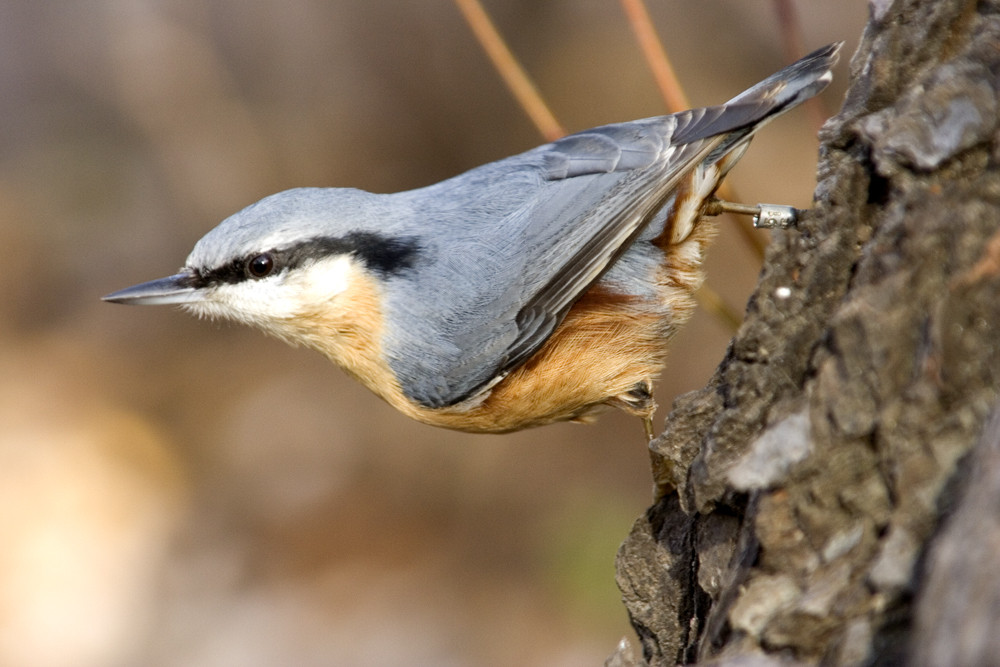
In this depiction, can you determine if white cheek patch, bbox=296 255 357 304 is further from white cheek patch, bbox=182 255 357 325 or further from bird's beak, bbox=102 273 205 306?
bird's beak, bbox=102 273 205 306

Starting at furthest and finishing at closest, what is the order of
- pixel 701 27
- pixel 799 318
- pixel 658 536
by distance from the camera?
pixel 701 27, pixel 658 536, pixel 799 318

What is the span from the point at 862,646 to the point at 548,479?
176 inches

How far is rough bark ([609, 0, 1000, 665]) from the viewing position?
1434mm

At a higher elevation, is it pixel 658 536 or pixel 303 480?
pixel 303 480

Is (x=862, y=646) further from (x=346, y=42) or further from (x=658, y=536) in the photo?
(x=346, y=42)

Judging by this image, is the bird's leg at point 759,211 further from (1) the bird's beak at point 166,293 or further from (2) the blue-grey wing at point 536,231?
(1) the bird's beak at point 166,293

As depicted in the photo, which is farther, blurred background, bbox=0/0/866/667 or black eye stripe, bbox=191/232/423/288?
blurred background, bbox=0/0/866/667

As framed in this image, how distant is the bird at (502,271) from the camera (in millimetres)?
2838

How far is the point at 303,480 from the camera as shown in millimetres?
5906

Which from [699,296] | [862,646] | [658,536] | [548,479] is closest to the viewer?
[862,646]

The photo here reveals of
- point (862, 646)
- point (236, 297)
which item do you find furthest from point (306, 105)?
point (862, 646)

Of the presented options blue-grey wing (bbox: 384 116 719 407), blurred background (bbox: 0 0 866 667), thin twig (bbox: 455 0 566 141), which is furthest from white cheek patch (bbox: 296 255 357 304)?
blurred background (bbox: 0 0 866 667)

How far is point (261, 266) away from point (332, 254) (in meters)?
0.21

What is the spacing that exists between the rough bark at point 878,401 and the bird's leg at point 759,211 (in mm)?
524
